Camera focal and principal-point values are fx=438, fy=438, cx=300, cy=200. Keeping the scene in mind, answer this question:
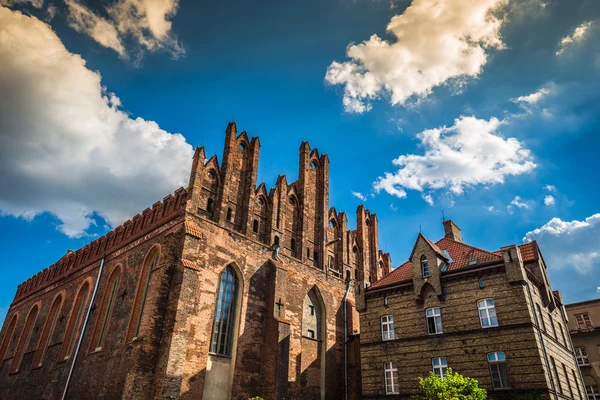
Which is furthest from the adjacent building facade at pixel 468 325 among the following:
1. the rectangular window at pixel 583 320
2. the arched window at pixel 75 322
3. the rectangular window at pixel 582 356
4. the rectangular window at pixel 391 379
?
the arched window at pixel 75 322

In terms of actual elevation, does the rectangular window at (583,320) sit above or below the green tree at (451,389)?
above

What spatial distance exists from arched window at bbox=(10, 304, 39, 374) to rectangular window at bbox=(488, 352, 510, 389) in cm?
3618

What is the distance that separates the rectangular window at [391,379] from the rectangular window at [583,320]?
1981 cm

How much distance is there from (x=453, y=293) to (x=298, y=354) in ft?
32.5

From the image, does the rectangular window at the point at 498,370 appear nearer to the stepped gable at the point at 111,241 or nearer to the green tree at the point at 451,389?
the green tree at the point at 451,389

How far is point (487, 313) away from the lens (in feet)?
71.2

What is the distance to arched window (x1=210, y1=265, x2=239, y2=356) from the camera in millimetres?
24312

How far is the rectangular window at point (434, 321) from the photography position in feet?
75.6

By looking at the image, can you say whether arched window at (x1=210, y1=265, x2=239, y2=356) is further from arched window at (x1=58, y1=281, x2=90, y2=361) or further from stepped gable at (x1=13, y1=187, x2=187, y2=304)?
arched window at (x1=58, y1=281, x2=90, y2=361)

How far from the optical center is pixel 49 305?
3719cm

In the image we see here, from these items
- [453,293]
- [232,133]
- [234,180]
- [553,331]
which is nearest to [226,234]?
[234,180]

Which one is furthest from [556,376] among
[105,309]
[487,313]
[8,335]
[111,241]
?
[8,335]

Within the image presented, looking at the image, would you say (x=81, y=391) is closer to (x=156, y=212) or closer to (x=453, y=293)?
(x=156, y=212)

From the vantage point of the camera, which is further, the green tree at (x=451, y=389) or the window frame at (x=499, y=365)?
the window frame at (x=499, y=365)
